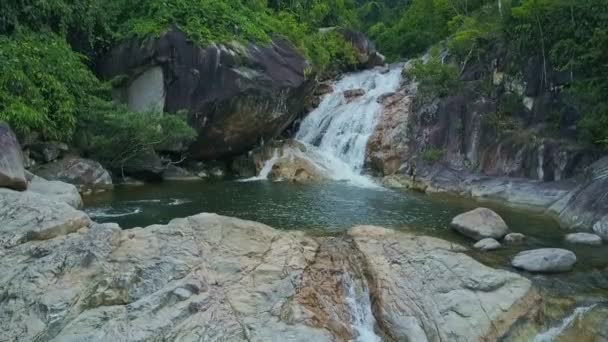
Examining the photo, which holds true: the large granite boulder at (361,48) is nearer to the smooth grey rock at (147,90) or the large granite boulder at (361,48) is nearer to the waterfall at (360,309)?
the smooth grey rock at (147,90)

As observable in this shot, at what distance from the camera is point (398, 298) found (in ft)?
27.3

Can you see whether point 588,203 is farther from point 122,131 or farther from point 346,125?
point 122,131

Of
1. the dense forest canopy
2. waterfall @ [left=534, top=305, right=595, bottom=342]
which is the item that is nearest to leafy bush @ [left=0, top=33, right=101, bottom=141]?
the dense forest canopy

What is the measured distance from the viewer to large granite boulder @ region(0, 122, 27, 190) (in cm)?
1106

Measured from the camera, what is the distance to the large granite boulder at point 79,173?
18000 mm

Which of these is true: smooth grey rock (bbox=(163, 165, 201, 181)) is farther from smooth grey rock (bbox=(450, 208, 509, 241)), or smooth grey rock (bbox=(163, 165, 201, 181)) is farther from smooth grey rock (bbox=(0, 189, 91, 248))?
smooth grey rock (bbox=(450, 208, 509, 241))

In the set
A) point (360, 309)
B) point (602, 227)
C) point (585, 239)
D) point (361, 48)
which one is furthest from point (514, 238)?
point (361, 48)

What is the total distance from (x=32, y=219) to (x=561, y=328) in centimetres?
919

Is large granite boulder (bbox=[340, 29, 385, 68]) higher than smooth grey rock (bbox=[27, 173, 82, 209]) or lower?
higher

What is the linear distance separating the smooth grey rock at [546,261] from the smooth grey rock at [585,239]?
7.28 ft

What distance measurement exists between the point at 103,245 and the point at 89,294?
1.24 metres

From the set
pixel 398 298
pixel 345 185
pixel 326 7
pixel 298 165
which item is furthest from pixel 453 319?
pixel 326 7

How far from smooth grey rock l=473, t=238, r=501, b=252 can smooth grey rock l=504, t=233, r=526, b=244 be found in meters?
0.67

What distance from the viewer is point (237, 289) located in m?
7.91
